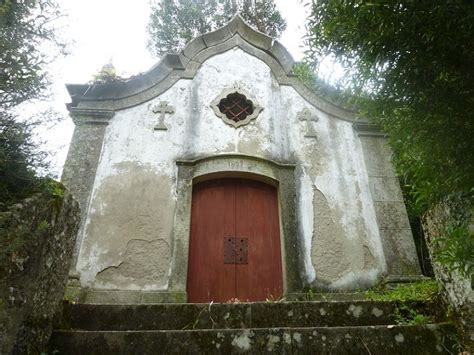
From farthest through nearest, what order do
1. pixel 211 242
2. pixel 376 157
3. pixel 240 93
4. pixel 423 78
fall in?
pixel 240 93
pixel 376 157
pixel 211 242
pixel 423 78

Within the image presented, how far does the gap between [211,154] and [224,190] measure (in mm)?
610

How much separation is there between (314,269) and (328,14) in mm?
3424

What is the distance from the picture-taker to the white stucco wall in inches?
199

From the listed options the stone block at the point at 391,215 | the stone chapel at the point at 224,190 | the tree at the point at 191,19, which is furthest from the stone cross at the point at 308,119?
the tree at the point at 191,19

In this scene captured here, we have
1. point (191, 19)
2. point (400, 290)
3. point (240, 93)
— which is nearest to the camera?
point (400, 290)

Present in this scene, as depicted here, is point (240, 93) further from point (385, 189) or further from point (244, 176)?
point (385, 189)

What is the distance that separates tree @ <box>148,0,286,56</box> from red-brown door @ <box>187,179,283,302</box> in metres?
9.08

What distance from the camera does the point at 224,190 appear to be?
5809 millimetres

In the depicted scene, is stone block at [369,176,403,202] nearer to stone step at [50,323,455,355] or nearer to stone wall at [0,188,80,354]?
stone step at [50,323,455,355]

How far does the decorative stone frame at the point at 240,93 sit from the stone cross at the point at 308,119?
0.72 metres

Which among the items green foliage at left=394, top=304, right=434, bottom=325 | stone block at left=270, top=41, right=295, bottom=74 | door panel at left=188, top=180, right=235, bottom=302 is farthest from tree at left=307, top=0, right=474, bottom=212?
stone block at left=270, top=41, right=295, bottom=74

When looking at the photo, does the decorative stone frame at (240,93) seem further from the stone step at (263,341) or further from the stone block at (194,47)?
the stone step at (263,341)

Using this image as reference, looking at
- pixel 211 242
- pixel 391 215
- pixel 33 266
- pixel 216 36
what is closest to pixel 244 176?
pixel 211 242

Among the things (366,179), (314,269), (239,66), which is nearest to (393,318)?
(314,269)
